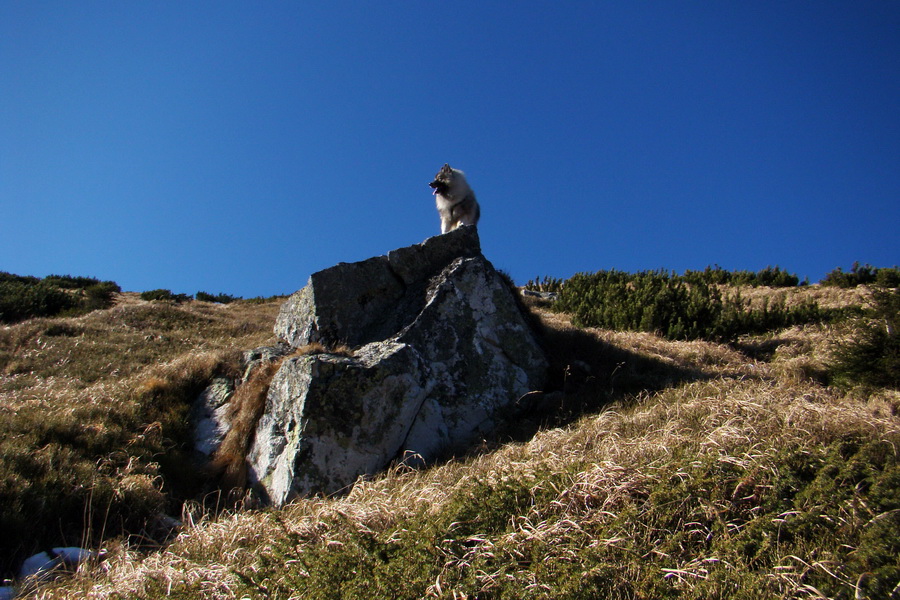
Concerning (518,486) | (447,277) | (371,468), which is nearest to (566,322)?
(447,277)

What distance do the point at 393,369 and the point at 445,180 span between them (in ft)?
19.0

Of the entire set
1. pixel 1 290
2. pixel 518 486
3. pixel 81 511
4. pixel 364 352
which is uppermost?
pixel 1 290

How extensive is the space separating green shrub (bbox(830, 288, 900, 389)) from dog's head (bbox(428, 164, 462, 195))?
7.28 m

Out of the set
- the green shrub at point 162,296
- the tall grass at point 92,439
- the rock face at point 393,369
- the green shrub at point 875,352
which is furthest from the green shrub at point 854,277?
the green shrub at point 162,296

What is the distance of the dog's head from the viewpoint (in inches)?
450

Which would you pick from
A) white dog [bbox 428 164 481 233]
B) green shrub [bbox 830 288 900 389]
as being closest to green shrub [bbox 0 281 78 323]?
white dog [bbox 428 164 481 233]

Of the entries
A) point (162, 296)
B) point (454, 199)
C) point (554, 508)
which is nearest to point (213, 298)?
point (162, 296)

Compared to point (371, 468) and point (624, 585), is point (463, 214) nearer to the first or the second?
point (371, 468)

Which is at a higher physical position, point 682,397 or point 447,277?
point 447,277

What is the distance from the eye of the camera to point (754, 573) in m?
2.82

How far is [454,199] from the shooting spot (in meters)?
11.6

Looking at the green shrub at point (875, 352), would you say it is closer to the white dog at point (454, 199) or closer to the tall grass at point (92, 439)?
the white dog at point (454, 199)

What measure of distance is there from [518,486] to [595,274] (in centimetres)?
1508

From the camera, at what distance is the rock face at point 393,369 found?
637 centimetres
